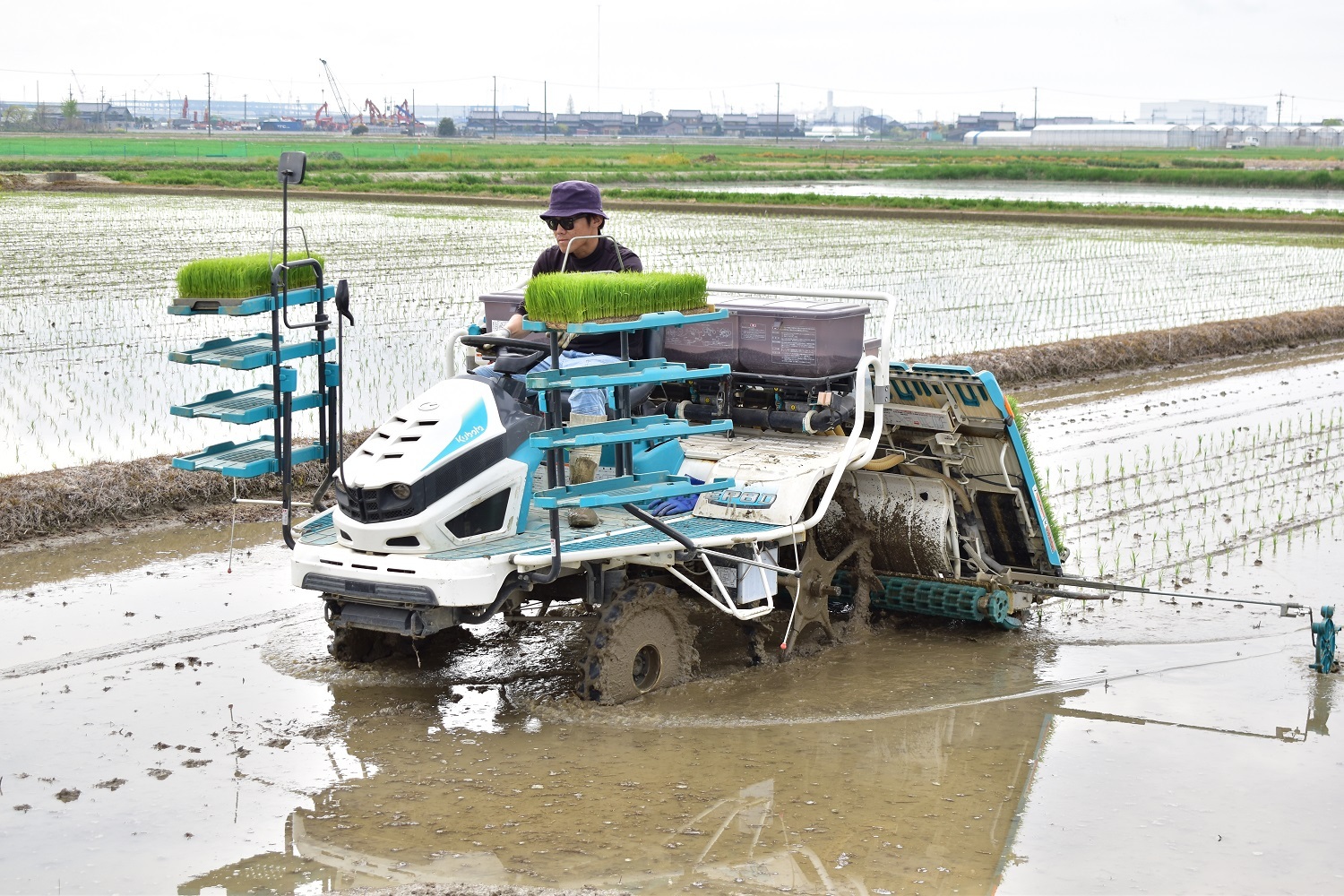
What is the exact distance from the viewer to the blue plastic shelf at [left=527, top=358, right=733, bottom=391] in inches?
201

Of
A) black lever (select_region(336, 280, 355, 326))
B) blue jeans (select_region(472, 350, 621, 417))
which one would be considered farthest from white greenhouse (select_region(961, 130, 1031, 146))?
black lever (select_region(336, 280, 355, 326))

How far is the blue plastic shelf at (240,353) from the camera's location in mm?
5570

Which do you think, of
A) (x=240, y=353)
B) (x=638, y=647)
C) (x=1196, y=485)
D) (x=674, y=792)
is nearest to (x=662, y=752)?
(x=674, y=792)

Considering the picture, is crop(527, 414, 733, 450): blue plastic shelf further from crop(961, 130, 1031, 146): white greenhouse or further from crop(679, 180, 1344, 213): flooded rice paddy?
crop(961, 130, 1031, 146): white greenhouse

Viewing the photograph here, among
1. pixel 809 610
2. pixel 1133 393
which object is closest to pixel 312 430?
pixel 809 610

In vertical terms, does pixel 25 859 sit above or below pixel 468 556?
below

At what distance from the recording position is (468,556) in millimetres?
5316

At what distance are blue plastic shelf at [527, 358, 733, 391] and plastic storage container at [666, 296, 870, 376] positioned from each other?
1023 millimetres

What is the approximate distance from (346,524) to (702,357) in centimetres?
216

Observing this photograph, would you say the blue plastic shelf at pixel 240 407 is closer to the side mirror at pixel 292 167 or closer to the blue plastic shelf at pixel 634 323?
the side mirror at pixel 292 167

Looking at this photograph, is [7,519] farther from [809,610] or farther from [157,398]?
[809,610]

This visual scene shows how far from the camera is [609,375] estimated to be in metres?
5.36

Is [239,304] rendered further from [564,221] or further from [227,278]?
[564,221]

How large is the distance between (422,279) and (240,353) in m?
14.1
